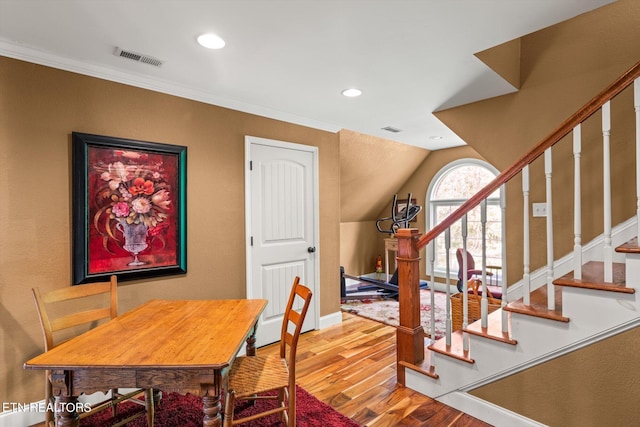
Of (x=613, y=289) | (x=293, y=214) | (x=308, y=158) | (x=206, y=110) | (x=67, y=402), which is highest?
(x=206, y=110)

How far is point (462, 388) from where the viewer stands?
83.0 inches

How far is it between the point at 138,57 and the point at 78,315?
168 cm

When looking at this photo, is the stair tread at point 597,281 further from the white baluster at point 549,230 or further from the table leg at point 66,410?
the table leg at point 66,410

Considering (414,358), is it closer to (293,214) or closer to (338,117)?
(293,214)

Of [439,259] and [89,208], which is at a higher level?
[89,208]

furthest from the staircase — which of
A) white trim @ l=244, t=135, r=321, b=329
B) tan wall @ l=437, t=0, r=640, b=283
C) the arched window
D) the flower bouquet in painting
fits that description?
the arched window

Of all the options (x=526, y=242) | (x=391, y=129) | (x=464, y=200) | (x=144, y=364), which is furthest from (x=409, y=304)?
(x=464, y=200)

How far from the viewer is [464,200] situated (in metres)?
5.41

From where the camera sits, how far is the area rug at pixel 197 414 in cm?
200

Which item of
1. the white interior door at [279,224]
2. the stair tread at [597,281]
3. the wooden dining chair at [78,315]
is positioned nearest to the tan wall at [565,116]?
the stair tread at [597,281]

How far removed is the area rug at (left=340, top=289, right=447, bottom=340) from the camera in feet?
12.5

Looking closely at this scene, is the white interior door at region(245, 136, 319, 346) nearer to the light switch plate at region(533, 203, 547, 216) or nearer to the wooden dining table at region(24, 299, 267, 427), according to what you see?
the wooden dining table at region(24, 299, 267, 427)

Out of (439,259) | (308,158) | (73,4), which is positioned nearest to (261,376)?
(73,4)

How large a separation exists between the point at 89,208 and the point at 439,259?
5.35 metres
